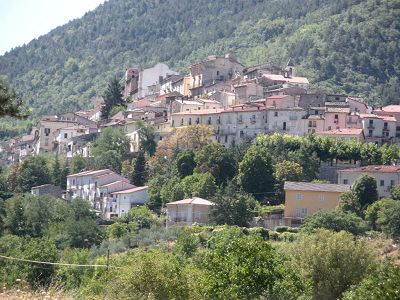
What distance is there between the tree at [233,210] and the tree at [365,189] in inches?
282

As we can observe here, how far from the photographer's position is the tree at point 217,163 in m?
75.5

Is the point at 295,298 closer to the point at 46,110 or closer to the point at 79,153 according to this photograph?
the point at 79,153

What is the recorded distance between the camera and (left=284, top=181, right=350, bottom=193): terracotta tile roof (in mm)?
68188

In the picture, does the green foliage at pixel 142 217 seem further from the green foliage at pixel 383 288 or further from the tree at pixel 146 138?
the green foliage at pixel 383 288

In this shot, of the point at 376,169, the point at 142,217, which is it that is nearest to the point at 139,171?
the point at 142,217

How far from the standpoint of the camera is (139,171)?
84.2 metres

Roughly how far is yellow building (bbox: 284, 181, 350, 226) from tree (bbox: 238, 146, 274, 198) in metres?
3.29

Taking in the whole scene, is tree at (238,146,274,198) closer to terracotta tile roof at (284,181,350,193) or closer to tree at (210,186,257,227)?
tree at (210,186,257,227)

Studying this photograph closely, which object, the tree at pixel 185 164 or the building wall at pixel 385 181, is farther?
the tree at pixel 185 164

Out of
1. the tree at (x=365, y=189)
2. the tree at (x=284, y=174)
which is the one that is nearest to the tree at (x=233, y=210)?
the tree at (x=284, y=174)

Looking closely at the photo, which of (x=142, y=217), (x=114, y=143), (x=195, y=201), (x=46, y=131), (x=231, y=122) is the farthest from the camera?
(x=46, y=131)

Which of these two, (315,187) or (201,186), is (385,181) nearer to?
(315,187)

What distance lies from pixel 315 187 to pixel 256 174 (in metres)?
4.79

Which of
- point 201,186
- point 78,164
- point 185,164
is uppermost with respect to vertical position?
point 185,164
